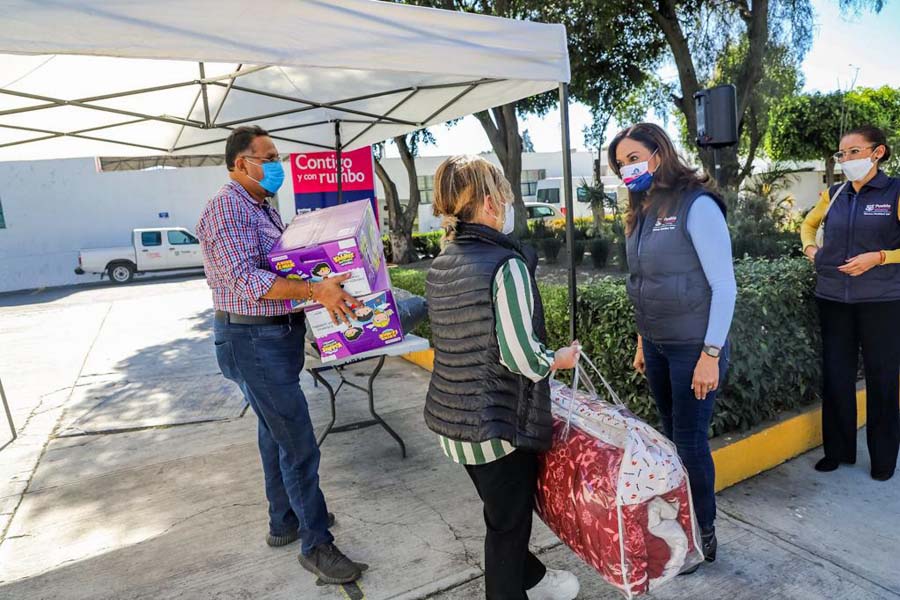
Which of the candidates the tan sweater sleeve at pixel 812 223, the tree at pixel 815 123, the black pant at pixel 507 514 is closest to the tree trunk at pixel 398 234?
the tan sweater sleeve at pixel 812 223

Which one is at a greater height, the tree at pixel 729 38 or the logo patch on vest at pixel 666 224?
the tree at pixel 729 38

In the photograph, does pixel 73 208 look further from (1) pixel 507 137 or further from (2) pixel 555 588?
(2) pixel 555 588

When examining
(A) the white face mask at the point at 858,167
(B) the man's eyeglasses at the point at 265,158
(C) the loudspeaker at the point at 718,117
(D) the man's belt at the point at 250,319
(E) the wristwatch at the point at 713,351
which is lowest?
(E) the wristwatch at the point at 713,351

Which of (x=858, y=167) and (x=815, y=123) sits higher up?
(x=815, y=123)

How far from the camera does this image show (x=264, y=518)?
3090 millimetres

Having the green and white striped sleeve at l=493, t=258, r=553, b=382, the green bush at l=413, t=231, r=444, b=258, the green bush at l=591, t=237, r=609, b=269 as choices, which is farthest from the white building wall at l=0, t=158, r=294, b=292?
the green and white striped sleeve at l=493, t=258, r=553, b=382

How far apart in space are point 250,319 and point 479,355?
3.51 feet

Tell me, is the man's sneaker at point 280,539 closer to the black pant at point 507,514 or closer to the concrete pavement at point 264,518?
the concrete pavement at point 264,518

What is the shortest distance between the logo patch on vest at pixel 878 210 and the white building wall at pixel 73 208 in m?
18.6

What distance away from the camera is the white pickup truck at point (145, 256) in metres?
16.9

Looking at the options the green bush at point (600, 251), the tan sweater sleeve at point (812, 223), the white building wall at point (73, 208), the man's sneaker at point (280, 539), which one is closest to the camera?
the man's sneaker at point (280, 539)

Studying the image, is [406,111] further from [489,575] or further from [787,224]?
[787,224]

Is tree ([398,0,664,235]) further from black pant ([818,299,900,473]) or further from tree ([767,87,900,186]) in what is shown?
tree ([767,87,900,186])

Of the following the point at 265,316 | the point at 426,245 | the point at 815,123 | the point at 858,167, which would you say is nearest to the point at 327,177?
the point at 265,316
